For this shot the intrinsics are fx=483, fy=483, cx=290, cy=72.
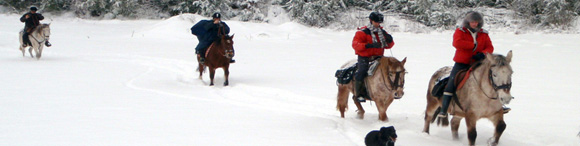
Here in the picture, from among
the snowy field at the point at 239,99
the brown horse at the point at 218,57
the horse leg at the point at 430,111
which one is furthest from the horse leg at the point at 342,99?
the brown horse at the point at 218,57

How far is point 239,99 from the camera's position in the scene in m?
9.59

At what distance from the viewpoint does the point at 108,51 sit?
1945 centimetres

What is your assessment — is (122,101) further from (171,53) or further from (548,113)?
(171,53)

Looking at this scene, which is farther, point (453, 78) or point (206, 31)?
point (206, 31)

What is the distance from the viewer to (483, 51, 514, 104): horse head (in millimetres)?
4973

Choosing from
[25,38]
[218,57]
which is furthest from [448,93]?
[25,38]

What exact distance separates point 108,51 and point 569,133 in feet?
56.2

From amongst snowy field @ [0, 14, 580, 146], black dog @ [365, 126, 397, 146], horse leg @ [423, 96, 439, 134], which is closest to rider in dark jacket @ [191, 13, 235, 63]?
snowy field @ [0, 14, 580, 146]

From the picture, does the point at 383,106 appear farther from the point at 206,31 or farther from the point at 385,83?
the point at 206,31

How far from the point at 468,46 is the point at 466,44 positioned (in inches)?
1.4

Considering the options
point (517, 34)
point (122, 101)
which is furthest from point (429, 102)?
point (517, 34)

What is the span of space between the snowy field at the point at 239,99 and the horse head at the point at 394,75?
56 cm

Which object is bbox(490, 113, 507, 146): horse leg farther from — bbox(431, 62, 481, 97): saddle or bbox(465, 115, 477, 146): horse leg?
bbox(431, 62, 481, 97): saddle

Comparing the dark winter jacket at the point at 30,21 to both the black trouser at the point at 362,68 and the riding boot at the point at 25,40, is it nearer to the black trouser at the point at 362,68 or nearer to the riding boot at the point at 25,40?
the riding boot at the point at 25,40
